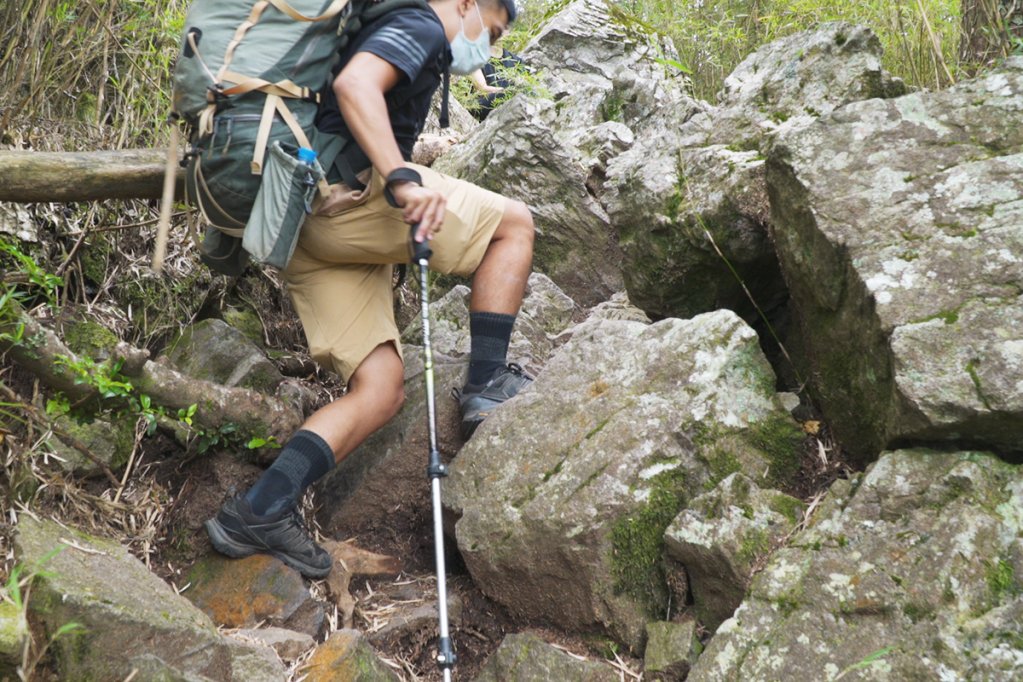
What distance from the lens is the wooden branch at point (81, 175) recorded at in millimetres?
4172

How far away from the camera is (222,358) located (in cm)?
508

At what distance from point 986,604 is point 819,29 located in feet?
11.1

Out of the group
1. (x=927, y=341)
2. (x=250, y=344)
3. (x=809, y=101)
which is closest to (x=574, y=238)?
(x=809, y=101)

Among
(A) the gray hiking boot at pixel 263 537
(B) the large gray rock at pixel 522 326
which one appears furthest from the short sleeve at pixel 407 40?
(A) the gray hiking boot at pixel 263 537

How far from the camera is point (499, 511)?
3.95 metres

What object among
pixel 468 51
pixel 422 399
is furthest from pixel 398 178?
pixel 422 399

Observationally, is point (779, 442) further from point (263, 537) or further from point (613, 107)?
point (613, 107)

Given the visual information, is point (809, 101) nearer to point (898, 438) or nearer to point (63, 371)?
point (898, 438)

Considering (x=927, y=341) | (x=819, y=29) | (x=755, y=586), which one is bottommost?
(x=755, y=586)

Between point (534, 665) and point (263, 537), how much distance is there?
133cm

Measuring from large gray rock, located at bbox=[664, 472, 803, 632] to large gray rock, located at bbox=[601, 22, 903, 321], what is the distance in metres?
1.43

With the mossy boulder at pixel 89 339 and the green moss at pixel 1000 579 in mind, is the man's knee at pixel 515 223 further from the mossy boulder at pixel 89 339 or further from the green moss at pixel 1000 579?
the green moss at pixel 1000 579

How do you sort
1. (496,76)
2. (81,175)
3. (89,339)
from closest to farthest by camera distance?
1. (81,175)
2. (89,339)
3. (496,76)

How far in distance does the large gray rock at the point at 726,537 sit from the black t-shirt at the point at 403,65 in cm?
212
